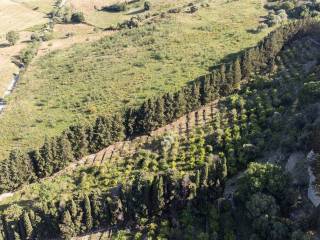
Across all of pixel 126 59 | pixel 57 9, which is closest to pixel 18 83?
pixel 126 59

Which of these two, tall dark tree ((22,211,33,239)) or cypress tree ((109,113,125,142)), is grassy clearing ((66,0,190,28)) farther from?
tall dark tree ((22,211,33,239))

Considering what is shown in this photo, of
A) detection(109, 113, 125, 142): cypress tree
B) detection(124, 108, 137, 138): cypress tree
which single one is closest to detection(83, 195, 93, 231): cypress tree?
detection(109, 113, 125, 142): cypress tree

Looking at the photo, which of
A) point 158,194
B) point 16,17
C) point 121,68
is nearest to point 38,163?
point 158,194

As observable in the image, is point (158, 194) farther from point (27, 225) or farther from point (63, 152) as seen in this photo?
point (63, 152)

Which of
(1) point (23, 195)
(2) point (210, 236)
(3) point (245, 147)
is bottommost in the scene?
(1) point (23, 195)

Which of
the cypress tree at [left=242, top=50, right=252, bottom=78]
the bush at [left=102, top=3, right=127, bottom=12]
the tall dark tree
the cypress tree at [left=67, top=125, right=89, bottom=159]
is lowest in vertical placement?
the tall dark tree

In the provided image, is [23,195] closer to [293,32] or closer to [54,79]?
[54,79]
